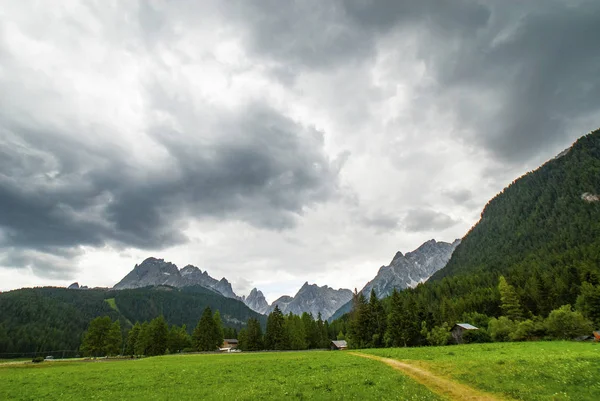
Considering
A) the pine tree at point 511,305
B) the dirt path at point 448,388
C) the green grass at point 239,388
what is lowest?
the dirt path at point 448,388

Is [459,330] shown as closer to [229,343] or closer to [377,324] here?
[377,324]

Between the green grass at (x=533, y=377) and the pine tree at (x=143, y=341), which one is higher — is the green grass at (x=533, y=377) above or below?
below

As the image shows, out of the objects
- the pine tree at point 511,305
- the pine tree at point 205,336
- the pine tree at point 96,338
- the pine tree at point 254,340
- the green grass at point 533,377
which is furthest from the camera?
the pine tree at point 254,340

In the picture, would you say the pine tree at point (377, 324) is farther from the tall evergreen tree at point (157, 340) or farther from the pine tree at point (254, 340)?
the tall evergreen tree at point (157, 340)

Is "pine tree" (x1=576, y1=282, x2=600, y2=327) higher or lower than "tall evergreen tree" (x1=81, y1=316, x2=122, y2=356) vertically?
lower

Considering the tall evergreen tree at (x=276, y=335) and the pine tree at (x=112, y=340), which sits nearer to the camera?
the pine tree at (x=112, y=340)

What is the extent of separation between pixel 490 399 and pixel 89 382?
120 ft

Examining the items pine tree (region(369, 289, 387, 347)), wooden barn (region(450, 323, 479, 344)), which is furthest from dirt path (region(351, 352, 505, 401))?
pine tree (region(369, 289, 387, 347))

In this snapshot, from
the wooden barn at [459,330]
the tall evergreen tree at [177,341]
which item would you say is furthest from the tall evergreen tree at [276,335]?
the wooden barn at [459,330]

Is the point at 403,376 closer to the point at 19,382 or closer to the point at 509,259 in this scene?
the point at 19,382

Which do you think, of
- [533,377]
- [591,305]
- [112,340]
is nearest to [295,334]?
[112,340]

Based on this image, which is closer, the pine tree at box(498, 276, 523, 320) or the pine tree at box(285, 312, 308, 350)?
the pine tree at box(498, 276, 523, 320)

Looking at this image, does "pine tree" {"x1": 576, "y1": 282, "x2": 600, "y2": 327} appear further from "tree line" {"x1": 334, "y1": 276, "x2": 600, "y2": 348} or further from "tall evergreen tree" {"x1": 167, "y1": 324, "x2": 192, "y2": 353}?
"tall evergreen tree" {"x1": 167, "y1": 324, "x2": 192, "y2": 353}

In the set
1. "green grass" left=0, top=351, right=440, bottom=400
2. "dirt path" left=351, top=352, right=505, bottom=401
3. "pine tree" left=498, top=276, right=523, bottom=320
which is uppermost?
"pine tree" left=498, top=276, right=523, bottom=320
